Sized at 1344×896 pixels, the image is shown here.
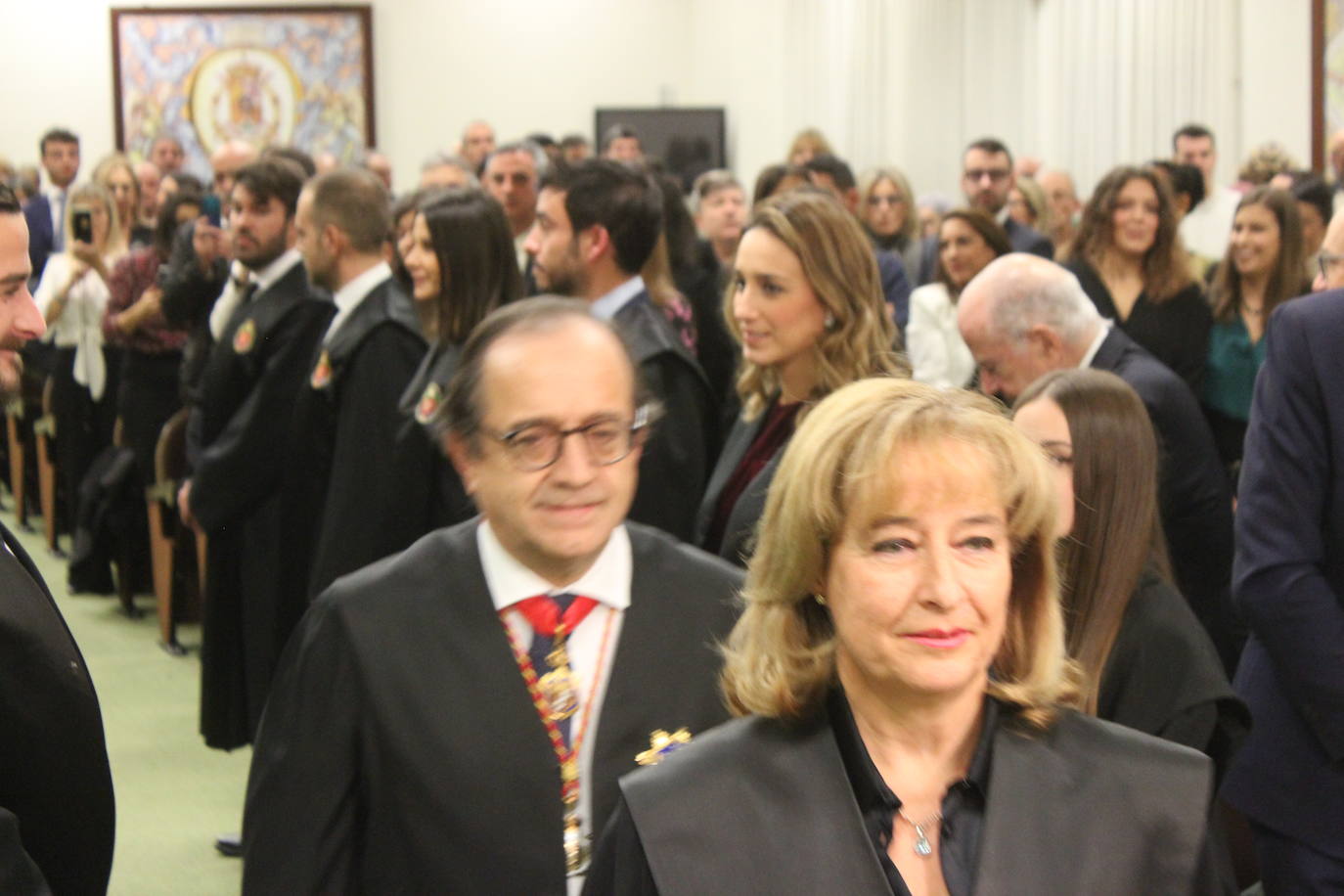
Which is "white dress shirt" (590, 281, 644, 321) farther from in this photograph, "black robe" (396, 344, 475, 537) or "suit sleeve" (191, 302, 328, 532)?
"suit sleeve" (191, 302, 328, 532)

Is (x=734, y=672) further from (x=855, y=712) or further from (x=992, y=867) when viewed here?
(x=992, y=867)

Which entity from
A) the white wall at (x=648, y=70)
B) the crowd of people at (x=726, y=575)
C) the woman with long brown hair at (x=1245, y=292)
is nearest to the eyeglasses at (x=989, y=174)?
the woman with long brown hair at (x=1245, y=292)

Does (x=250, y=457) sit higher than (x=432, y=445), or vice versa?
(x=432, y=445)

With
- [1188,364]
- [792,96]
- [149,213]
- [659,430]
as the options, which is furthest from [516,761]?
[792,96]

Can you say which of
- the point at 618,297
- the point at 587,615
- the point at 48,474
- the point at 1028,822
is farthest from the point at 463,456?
the point at 48,474

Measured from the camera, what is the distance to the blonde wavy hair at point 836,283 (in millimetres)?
3377

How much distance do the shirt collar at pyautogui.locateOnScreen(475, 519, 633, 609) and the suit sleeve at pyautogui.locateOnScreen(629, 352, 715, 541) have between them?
64.9 inches

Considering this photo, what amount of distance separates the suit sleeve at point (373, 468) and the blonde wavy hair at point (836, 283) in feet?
3.06

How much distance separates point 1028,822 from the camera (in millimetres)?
1595

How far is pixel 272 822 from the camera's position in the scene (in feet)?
6.61

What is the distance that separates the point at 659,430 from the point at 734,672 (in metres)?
2.06

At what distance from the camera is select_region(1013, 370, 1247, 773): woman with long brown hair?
252cm

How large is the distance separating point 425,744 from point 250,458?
3111 millimetres

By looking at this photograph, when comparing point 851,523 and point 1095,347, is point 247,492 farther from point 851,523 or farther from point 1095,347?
point 851,523
